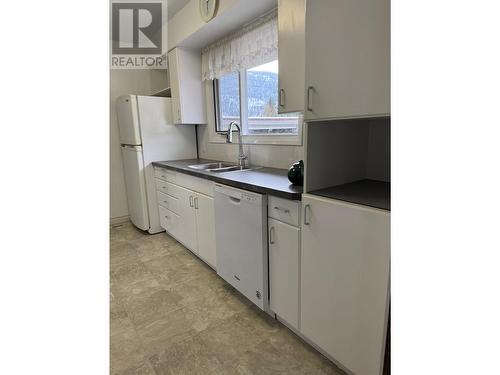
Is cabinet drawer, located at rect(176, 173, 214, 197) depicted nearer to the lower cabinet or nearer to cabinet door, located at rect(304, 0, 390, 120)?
the lower cabinet

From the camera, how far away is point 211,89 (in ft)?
10.4

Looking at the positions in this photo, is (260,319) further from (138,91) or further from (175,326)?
(138,91)

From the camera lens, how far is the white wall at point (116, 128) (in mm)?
3688

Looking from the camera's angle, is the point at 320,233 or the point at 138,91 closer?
the point at 320,233

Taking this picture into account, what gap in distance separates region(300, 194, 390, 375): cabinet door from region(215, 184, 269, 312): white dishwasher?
301mm

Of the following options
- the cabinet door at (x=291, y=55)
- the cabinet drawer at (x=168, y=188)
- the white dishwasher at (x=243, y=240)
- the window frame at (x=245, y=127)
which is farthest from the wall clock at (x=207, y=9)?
the cabinet drawer at (x=168, y=188)

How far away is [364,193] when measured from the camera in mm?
1308

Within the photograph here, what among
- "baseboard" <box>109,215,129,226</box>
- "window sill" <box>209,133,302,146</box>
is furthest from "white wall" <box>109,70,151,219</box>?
"window sill" <box>209,133,302,146</box>

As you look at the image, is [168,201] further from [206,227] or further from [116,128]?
[116,128]

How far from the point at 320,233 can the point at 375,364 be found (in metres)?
0.58

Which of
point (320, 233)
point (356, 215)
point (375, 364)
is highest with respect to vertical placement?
point (356, 215)

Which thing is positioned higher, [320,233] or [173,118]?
[173,118]
